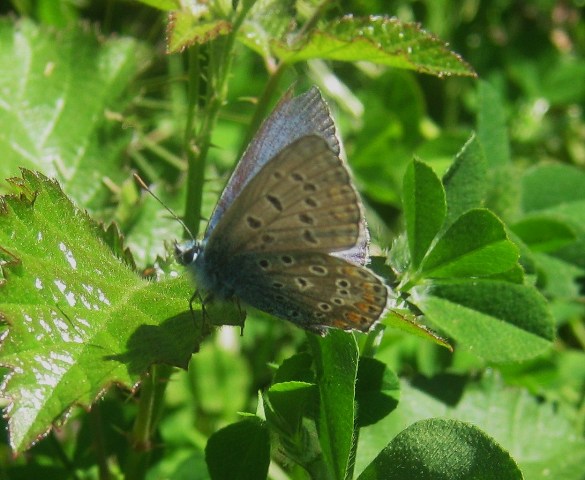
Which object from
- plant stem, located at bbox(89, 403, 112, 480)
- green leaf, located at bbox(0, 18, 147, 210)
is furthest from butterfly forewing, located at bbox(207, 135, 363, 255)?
green leaf, located at bbox(0, 18, 147, 210)

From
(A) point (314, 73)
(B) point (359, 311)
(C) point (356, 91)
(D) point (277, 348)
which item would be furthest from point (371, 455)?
(C) point (356, 91)

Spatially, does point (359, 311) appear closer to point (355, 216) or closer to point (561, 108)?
point (355, 216)

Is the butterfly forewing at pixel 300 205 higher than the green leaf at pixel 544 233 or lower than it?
higher

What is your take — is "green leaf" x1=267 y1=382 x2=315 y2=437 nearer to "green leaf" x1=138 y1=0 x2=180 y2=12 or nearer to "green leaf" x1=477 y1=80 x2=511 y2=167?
"green leaf" x1=138 y1=0 x2=180 y2=12

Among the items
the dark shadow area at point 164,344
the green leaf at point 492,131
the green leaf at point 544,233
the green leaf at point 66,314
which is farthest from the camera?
the green leaf at point 492,131

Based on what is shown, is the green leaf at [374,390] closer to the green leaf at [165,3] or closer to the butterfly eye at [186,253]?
the butterfly eye at [186,253]

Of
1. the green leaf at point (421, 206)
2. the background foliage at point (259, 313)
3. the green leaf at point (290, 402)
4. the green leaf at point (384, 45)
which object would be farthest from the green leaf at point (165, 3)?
the green leaf at point (290, 402)
